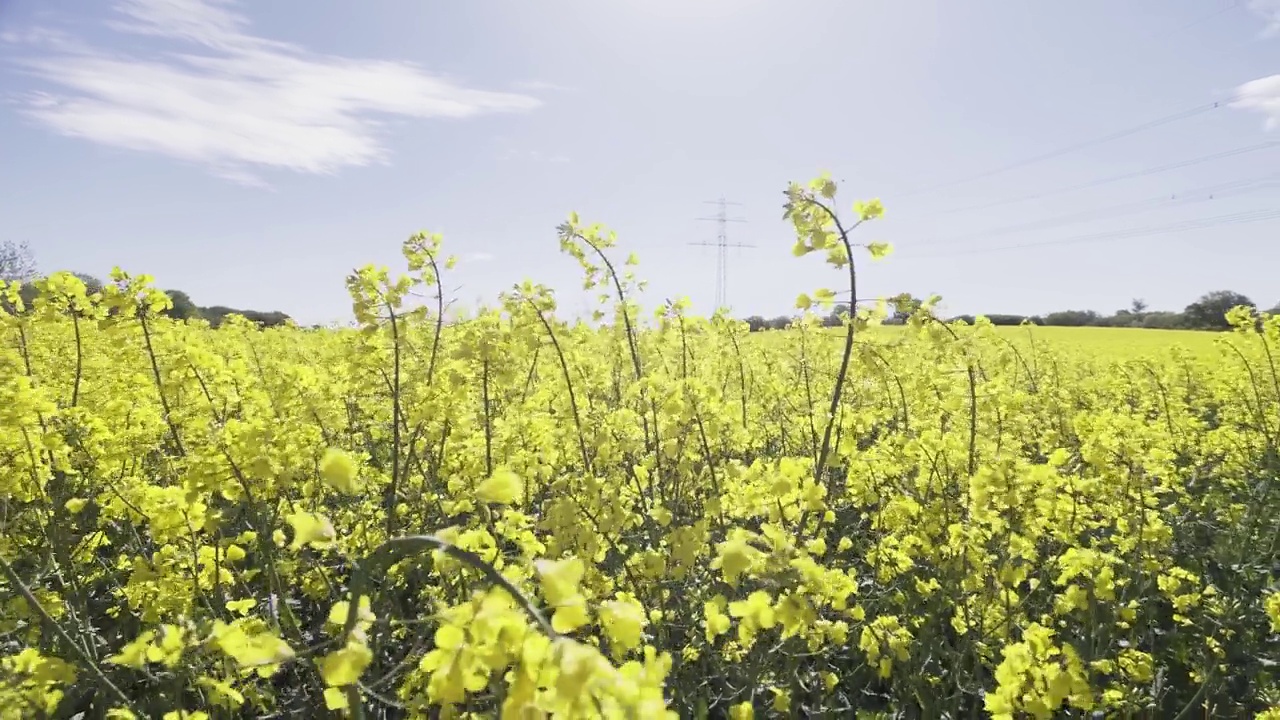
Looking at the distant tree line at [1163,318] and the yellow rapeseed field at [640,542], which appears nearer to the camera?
the yellow rapeseed field at [640,542]

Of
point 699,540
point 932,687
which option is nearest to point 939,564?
point 932,687

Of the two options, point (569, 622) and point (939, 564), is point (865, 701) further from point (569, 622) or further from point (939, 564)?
point (569, 622)

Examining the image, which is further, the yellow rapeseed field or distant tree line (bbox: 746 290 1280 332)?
distant tree line (bbox: 746 290 1280 332)

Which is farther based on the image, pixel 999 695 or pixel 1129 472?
pixel 1129 472

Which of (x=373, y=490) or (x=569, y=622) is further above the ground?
(x=569, y=622)

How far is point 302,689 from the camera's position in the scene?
10.8ft

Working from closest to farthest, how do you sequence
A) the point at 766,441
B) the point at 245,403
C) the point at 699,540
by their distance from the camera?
the point at 699,540 < the point at 245,403 < the point at 766,441

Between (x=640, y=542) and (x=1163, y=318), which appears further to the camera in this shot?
(x=1163, y=318)

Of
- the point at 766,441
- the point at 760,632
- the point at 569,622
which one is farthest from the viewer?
the point at 766,441

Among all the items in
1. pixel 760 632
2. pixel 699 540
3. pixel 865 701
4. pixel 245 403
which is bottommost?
pixel 865 701

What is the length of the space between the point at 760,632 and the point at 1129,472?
7.27 ft

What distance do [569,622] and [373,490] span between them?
4043 millimetres

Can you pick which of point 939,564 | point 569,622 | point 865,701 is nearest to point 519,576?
point 569,622

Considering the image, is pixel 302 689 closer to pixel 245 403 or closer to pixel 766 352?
pixel 245 403
